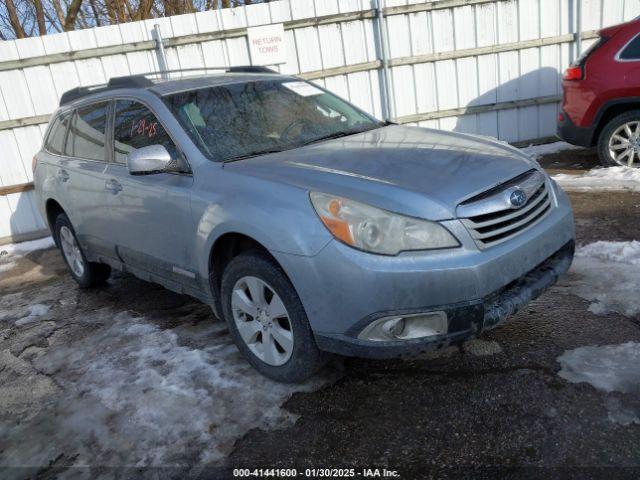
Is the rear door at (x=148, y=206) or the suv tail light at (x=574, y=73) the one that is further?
the suv tail light at (x=574, y=73)

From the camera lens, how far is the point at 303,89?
13.3 feet

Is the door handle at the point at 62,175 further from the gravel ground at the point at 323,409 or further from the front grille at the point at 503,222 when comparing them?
the front grille at the point at 503,222

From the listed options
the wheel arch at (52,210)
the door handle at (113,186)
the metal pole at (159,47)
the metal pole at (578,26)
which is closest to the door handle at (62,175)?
A: the wheel arch at (52,210)

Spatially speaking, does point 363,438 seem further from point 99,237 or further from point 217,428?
point 99,237

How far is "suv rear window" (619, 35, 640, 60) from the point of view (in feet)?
20.0

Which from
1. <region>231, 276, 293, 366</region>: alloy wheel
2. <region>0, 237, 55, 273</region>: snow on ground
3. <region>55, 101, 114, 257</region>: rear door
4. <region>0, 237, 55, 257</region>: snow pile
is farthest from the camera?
<region>0, 237, 55, 257</region>: snow pile

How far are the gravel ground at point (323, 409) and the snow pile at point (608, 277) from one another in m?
0.06

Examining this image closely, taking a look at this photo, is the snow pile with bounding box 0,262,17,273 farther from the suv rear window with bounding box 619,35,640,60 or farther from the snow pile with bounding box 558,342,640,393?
the suv rear window with bounding box 619,35,640,60

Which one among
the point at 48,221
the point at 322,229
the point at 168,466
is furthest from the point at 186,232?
the point at 48,221

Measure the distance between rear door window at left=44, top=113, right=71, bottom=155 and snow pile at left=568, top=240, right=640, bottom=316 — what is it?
432cm

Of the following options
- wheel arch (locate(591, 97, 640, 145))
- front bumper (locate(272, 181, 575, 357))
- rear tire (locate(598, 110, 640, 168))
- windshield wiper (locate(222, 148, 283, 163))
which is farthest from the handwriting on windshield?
rear tire (locate(598, 110, 640, 168))

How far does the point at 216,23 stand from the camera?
298 inches

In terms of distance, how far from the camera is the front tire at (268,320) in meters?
2.70

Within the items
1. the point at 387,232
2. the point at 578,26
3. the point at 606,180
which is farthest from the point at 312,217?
the point at 578,26
